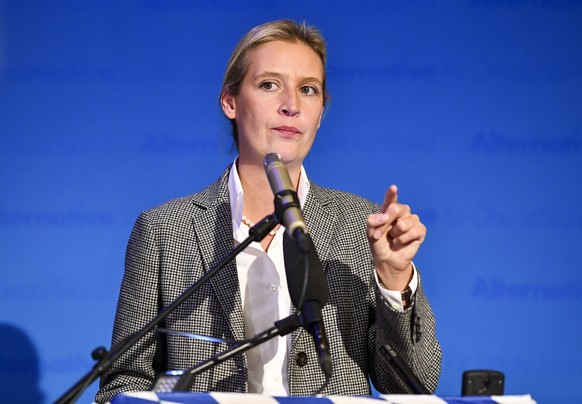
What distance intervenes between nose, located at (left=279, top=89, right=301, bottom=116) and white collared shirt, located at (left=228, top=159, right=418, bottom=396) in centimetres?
28

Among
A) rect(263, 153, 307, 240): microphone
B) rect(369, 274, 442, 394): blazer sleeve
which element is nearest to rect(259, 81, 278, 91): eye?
rect(369, 274, 442, 394): blazer sleeve

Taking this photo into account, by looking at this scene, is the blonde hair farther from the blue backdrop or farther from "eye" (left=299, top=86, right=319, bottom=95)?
the blue backdrop

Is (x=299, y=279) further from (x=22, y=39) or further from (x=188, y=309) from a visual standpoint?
(x=22, y=39)

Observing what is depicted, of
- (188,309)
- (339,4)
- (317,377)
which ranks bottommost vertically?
(317,377)

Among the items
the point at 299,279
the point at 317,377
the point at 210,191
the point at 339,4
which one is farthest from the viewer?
the point at 339,4

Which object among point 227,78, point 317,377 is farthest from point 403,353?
point 227,78

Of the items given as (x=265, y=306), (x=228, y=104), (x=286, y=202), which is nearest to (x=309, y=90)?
(x=228, y=104)

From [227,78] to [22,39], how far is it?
3.69 feet

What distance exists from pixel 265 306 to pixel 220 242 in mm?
184

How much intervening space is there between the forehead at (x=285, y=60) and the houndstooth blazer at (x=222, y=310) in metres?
0.31

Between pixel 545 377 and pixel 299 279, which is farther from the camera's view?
pixel 545 377

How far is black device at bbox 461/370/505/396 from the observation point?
1.18 meters

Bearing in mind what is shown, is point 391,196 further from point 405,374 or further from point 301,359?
point 301,359

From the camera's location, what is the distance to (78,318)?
2.83 metres
